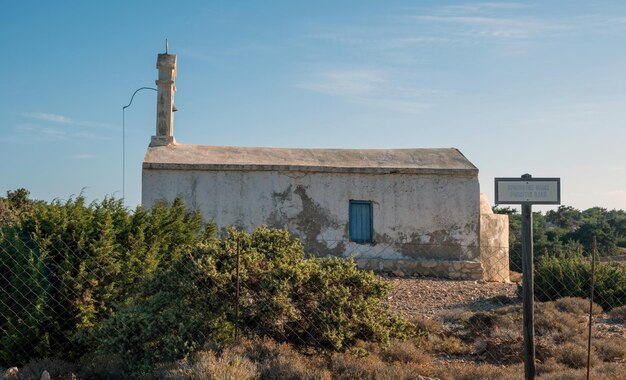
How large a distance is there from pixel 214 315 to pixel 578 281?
9174mm

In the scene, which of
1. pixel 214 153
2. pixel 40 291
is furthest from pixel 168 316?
pixel 214 153

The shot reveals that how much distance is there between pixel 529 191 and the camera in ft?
22.4

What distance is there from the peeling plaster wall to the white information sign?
32.8 feet

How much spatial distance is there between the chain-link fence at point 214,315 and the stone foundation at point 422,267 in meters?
8.08

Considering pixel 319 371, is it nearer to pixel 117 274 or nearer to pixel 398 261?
pixel 117 274

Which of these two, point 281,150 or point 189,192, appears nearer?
point 189,192

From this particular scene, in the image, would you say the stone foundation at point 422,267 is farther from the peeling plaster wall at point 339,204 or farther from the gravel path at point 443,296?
the gravel path at point 443,296

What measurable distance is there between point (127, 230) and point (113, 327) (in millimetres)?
1668

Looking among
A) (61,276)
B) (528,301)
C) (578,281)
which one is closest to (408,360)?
(528,301)

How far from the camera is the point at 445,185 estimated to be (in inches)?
691

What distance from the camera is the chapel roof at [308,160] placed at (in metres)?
17.0

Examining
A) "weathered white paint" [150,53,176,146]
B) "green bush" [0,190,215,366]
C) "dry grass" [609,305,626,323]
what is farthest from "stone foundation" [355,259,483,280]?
"green bush" [0,190,215,366]

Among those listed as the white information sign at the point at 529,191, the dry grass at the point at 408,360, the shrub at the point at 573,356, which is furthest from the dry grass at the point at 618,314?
the white information sign at the point at 529,191

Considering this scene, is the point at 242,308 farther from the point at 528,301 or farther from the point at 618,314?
the point at 618,314
